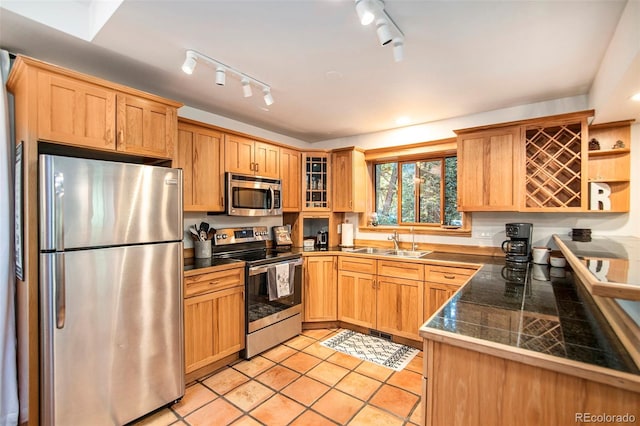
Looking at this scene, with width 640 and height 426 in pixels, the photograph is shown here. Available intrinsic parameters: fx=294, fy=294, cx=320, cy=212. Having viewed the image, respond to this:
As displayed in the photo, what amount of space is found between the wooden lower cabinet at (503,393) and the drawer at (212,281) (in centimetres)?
188

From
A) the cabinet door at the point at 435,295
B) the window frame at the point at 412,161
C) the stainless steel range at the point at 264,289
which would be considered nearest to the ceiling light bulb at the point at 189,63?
the stainless steel range at the point at 264,289

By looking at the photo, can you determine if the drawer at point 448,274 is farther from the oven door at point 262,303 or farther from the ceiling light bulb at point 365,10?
the ceiling light bulb at point 365,10

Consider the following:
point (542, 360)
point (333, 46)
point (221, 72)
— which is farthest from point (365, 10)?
point (542, 360)

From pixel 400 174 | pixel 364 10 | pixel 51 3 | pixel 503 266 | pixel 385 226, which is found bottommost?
pixel 503 266

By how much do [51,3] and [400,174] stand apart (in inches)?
140

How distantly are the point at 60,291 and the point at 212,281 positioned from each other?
105cm

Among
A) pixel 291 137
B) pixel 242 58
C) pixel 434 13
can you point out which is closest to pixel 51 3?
pixel 242 58

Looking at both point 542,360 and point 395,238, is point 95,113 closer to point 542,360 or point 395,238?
point 542,360

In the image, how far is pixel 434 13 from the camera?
62.8 inches

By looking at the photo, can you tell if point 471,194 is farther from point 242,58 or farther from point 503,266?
point 242,58

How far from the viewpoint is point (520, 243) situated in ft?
8.86

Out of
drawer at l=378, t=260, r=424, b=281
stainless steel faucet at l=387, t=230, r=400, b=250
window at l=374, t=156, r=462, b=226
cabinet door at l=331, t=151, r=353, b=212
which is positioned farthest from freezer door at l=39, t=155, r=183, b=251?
window at l=374, t=156, r=462, b=226

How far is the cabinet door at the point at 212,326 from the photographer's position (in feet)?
7.86

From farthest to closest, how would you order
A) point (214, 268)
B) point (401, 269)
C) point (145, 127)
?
point (401, 269) < point (214, 268) < point (145, 127)
